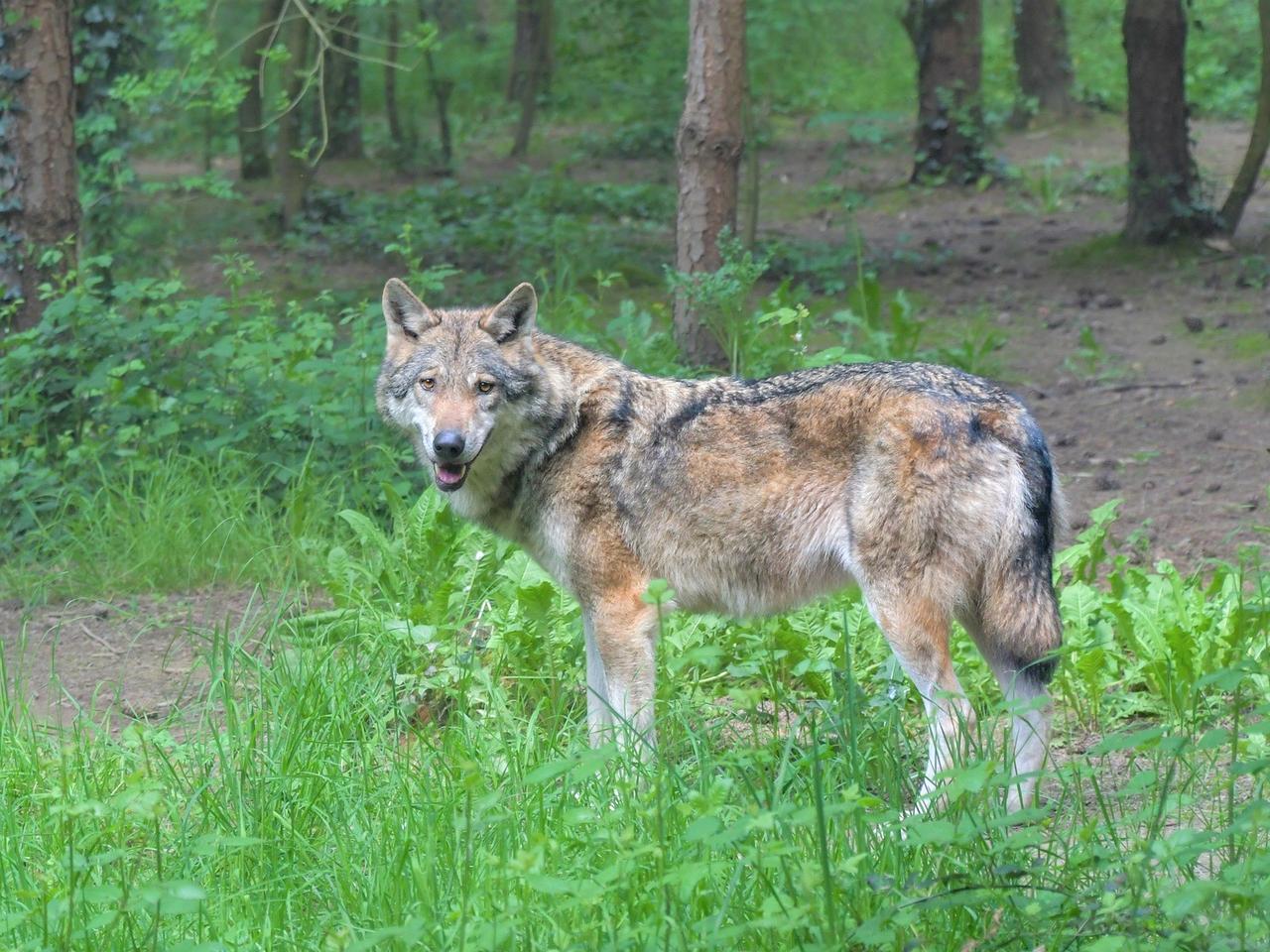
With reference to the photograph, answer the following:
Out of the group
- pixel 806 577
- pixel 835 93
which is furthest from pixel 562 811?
pixel 835 93

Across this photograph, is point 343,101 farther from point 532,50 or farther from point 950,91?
point 950,91

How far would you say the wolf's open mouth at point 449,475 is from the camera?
4570 millimetres

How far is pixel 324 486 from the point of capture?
711cm

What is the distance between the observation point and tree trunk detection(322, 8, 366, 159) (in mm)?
16688

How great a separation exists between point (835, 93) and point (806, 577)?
805 inches

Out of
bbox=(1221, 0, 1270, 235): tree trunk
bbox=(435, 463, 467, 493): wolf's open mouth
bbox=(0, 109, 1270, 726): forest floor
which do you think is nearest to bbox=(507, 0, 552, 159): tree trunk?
bbox=(0, 109, 1270, 726): forest floor

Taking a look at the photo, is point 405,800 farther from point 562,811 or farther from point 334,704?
point 334,704

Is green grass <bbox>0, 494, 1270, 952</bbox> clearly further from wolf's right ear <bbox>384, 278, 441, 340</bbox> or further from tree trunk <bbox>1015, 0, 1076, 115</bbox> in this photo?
tree trunk <bbox>1015, 0, 1076, 115</bbox>

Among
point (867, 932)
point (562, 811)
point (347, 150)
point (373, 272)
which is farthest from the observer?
point (347, 150)

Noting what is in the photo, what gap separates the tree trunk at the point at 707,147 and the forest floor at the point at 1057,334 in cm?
190

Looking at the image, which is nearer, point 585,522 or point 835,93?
point 585,522

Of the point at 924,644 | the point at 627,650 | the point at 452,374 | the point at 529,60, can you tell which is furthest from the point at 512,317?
the point at 529,60

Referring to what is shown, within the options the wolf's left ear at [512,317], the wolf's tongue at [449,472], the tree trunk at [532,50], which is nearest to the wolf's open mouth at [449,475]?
the wolf's tongue at [449,472]

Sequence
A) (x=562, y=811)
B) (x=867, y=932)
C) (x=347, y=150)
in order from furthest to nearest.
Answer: (x=347, y=150) → (x=562, y=811) → (x=867, y=932)
